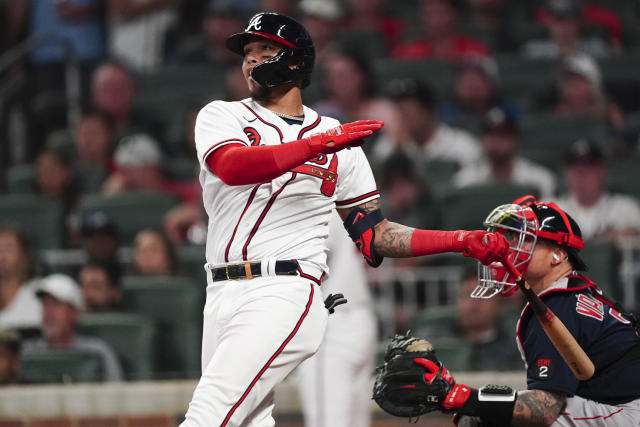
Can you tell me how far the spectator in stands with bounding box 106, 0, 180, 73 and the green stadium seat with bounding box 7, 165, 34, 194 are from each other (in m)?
1.70

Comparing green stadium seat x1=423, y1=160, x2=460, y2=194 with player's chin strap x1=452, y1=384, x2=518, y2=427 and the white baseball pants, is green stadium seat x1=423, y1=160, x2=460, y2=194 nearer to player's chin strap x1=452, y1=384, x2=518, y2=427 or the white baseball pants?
player's chin strap x1=452, y1=384, x2=518, y2=427

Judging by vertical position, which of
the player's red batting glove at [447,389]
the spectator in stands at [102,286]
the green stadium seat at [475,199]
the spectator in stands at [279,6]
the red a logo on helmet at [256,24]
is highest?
the spectator in stands at [279,6]

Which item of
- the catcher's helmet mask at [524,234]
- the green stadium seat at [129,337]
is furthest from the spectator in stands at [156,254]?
the catcher's helmet mask at [524,234]

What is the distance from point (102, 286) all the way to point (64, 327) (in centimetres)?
46

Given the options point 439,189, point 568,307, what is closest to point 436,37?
point 439,189

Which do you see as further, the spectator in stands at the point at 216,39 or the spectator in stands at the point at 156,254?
the spectator in stands at the point at 216,39

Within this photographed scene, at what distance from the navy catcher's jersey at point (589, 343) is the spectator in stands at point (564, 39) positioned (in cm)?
541

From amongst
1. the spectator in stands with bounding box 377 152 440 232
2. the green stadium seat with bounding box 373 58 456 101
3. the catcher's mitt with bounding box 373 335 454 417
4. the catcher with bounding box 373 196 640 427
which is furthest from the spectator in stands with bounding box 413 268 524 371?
the green stadium seat with bounding box 373 58 456 101

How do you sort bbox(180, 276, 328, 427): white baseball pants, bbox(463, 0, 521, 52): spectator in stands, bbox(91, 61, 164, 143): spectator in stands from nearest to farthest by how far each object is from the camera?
bbox(180, 276, 328, 427): white baseball pants
bbox(91, 61, 164, 143): spectator in stands
bbox(463, 0, 521, 52): spectator in stands

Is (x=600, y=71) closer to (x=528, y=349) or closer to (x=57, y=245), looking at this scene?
(x=57, y=245)

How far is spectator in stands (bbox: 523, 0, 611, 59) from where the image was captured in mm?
8898

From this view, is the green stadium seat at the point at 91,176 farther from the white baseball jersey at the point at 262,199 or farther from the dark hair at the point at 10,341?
the white baseball jersey at the point at 262,199

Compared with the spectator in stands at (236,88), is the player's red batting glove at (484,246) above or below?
below

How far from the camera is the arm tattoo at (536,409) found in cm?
371
